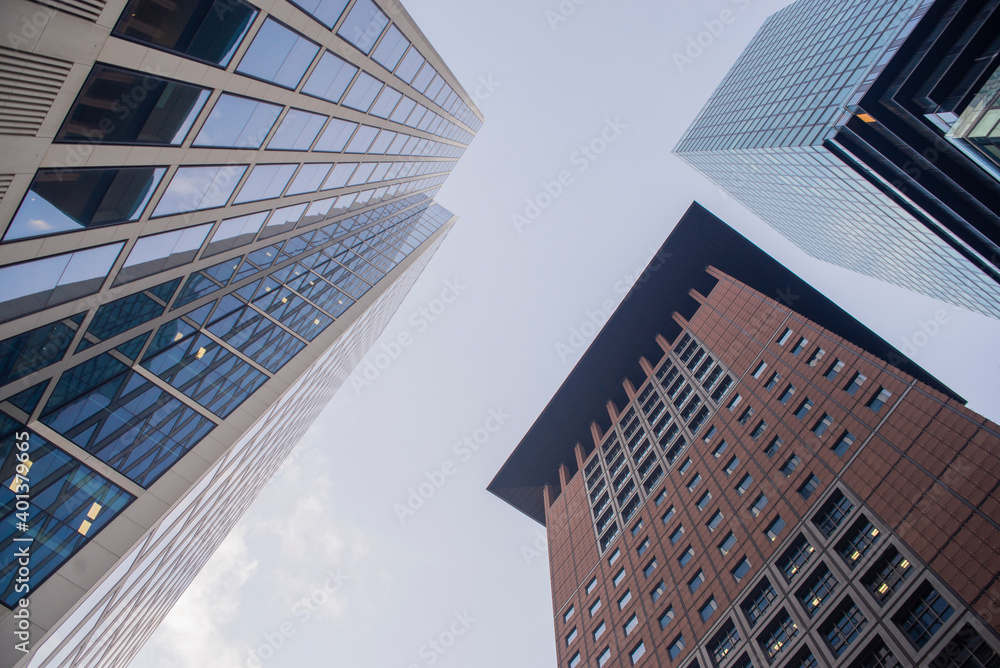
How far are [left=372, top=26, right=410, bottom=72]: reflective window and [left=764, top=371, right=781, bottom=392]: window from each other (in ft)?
107

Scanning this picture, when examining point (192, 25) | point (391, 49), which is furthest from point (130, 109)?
point (391, 49)

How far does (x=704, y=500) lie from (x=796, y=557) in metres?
9.14

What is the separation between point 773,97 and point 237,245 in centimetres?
6346

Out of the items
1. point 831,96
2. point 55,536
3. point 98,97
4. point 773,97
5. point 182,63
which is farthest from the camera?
point 773,97

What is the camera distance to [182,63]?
45.8 feet

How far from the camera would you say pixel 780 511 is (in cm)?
3078

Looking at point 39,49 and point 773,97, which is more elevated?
point 773,97

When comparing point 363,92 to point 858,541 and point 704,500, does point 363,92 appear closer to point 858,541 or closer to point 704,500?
point 858,541

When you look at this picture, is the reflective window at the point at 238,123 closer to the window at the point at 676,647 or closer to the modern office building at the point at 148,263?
the modern office building at the point at 148,263

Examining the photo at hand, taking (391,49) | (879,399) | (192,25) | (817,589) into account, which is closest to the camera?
(192,25)

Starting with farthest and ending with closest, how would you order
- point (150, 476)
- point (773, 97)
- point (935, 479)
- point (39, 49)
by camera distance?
point (773, 97) → point (935, 479) → point (150, 476) → point (39, 49)

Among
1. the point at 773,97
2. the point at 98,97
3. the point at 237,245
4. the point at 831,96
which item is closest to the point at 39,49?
the point at 98,97

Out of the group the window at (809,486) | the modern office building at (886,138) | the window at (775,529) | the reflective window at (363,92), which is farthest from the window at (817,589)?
the reflective window at (363,92)

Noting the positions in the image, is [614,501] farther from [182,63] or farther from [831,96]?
[182,63]
